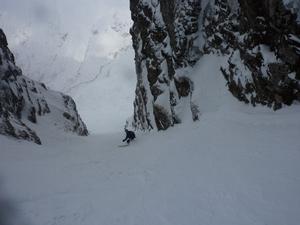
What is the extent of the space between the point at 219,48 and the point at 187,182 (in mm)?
14192

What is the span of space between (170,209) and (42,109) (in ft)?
133

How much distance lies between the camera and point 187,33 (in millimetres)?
25375

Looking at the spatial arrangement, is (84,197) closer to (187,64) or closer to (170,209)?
(170,209)

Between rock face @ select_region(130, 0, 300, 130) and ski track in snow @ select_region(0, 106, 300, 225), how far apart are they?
5.02 ft

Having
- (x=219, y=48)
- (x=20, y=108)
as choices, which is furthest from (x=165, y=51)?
(x=20, y=108)

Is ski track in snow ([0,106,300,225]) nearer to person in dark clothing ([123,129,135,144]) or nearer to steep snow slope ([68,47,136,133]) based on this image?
person in dark clothing ([123,129,135,144])

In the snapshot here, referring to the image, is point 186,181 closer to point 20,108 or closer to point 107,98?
point 20,108

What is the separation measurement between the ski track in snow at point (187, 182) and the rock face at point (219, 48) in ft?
5.02

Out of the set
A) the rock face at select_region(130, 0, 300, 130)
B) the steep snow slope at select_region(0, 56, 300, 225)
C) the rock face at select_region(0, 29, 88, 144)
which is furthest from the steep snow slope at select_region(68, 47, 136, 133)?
the steep snow slope at select_region(0, 56, 300, 225)

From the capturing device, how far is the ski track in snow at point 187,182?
785cm

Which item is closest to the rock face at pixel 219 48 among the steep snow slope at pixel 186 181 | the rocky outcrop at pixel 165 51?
the rocky outcrop at pixel 165 51

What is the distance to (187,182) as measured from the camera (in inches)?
408

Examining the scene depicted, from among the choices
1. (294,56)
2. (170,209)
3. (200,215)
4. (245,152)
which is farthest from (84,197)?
(294,56)

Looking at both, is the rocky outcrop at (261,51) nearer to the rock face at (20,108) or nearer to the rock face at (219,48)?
the rock face at (219,48)
